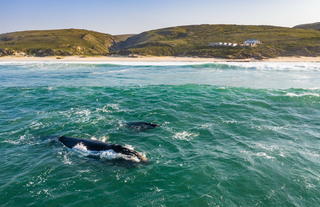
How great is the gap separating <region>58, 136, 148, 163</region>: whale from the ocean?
427 millimetres

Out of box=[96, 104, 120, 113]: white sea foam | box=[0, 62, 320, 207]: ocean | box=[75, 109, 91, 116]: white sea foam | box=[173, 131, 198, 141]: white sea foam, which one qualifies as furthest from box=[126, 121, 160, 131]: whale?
box=[75, 109, 91, 116]: white sea foam

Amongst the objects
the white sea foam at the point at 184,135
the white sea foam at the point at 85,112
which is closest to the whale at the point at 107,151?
the white sea foam at the point at 184,135

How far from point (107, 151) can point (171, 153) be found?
4.03 metres

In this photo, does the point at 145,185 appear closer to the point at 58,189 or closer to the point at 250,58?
the point at 58,189

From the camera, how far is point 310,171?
41.3 feet

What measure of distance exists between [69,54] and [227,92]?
102 metres

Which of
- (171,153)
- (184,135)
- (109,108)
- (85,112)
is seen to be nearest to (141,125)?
(184,135)

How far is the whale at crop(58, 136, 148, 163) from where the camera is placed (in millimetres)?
13273

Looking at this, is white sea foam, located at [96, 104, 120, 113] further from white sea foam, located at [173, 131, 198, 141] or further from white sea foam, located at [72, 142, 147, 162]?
white sea foam, located at [72, 142, 147, 162]

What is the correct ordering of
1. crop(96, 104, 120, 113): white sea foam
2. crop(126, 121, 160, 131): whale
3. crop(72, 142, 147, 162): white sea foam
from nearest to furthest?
crop(72, 142, 147, 162): white sea foam, crop(126, 121, 160, 131): whale, crop(96, 104, 120, 113): white sea foam

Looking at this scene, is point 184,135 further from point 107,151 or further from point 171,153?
point 107,151

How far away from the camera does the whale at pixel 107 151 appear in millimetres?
13273

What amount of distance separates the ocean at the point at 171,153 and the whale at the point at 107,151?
43 cm

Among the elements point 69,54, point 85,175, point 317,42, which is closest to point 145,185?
point 85,175
